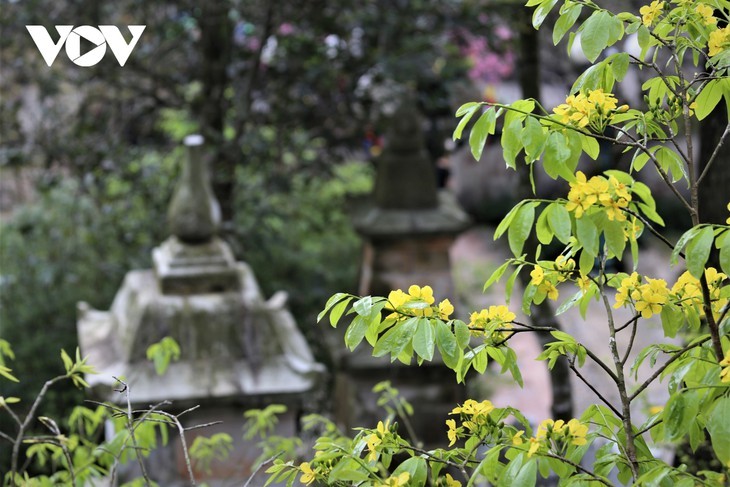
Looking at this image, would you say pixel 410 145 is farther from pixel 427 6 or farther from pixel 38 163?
pixel 38 163

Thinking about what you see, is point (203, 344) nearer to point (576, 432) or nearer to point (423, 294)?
point (423, 294)

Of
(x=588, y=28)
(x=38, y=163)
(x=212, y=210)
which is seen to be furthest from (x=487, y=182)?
(x=588, y=28)

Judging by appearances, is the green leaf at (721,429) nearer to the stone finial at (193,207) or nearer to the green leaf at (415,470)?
the green leaf at (415,470)

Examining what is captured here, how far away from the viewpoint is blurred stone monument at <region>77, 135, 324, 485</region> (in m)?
4.36

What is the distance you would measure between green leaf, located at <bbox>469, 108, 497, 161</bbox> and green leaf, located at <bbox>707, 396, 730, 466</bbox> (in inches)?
23.7

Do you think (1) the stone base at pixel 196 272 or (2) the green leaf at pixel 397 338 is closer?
(2) the green leaf at pixel 397 338

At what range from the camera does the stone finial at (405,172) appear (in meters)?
5.95

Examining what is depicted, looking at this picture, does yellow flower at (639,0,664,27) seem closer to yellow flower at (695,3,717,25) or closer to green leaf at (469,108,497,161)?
yellow flower at (695,3,717,25)

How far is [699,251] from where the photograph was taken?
71.4 inches

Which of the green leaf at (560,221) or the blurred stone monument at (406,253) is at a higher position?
the green leaf at (560,221)

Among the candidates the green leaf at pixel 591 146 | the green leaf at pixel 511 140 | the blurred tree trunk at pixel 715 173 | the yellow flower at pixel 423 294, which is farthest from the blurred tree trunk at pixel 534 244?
the green leaf at pixel 511 140

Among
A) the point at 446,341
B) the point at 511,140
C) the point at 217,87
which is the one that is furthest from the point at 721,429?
the point at 217,87

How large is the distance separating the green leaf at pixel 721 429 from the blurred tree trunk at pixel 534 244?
2.62 meters

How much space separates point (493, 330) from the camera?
2.16m
